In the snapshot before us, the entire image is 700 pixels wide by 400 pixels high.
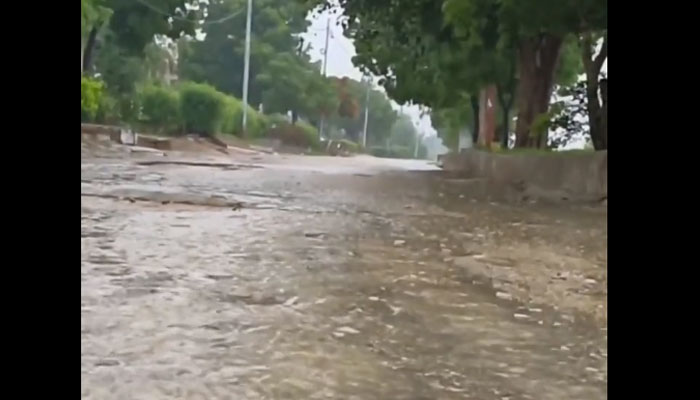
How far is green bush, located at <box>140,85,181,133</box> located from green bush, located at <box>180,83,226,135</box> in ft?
0.56

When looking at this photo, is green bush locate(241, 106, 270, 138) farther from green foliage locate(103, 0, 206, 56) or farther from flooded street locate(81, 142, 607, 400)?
flooded street locate(81, 142, 607, 400)

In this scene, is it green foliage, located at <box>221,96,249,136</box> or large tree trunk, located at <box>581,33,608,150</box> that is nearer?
large tree trunk, located at <box>581,33,608,150</box>

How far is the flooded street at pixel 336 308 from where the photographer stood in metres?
1.27

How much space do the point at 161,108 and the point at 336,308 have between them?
625 inches

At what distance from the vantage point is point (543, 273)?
2.40 metres

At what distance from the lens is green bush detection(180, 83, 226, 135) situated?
1730 cm

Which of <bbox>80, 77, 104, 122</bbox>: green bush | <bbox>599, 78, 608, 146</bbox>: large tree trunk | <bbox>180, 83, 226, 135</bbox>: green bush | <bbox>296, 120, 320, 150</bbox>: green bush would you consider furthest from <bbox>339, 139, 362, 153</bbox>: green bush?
<bbox>599, 78, 608, 146</bbox>: large tree trunk

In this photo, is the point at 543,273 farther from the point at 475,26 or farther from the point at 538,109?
the point at 538,109

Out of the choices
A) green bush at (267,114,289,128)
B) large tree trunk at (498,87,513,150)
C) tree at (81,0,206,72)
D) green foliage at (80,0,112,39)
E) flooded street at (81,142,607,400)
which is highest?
tree at (81,0,206,72)

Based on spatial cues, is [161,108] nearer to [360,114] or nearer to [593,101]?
[593,101]

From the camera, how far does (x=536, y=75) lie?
8.54m
